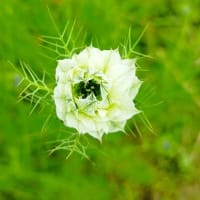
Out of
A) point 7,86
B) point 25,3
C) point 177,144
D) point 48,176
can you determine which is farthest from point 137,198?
point 25,3

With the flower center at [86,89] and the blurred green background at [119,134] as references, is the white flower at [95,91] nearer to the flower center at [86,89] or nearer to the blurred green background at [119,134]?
the flower center at [86,89]

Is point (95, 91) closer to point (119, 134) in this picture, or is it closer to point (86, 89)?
point (86, 89)

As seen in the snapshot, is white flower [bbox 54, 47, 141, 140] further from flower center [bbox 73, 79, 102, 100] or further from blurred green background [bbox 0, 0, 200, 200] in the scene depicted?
blurred green background [bbox 0, 0, 200, 200]

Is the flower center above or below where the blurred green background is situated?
below

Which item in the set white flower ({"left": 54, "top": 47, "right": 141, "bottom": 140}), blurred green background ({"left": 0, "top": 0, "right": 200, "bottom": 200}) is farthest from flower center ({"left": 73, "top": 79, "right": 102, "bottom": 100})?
blurred green background ({"left": 0, "top": 0, "right": 200, "bottom": 200})

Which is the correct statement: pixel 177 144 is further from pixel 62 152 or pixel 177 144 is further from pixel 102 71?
pixel 102 71

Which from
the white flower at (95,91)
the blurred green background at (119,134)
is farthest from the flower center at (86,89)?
the blurred green background at (119,134)
